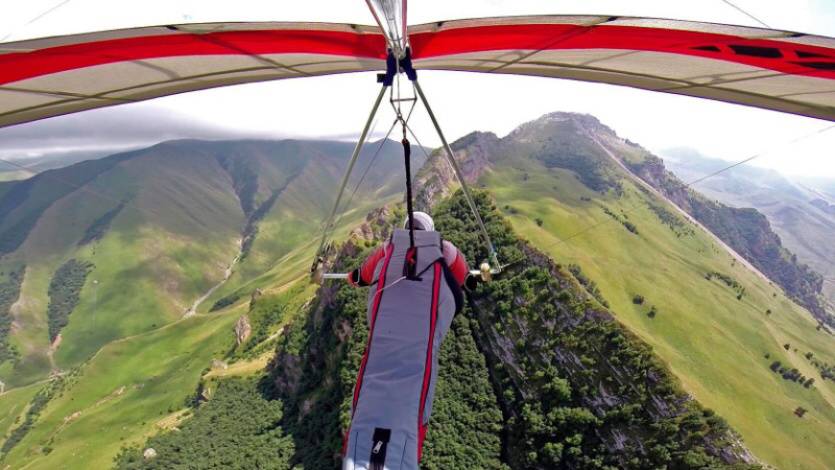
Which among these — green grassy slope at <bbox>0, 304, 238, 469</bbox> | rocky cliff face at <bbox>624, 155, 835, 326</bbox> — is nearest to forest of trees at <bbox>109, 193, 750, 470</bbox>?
green grassy slope at <bbox>0, 304, 238, 469</bbox>

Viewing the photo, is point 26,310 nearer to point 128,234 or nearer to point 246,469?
point 128,234

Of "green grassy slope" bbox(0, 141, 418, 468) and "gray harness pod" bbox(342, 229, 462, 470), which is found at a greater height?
"gray harness pod" bbox(342, 229, 462, 470)


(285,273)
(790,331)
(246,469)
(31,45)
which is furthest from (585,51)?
(285,273)

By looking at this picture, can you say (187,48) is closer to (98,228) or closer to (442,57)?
(442,57)

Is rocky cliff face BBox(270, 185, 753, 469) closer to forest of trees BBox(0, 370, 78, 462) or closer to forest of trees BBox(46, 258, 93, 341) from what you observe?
forest of trees BBox(0, 370, 78, 462)

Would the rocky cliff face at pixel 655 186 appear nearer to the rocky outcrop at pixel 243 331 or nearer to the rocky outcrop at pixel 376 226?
the rocky outcrop at pixel 376 226

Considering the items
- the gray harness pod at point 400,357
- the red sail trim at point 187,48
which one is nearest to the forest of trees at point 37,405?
the red sail trim at point 187,48
